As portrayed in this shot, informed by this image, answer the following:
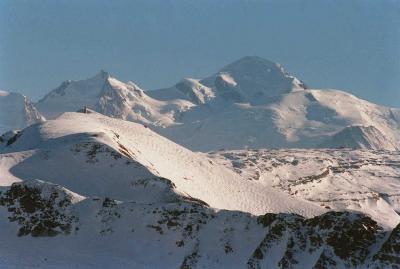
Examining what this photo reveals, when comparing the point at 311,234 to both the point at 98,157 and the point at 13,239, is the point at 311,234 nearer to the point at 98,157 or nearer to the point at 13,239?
the point at 13,239

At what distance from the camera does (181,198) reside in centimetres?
6488

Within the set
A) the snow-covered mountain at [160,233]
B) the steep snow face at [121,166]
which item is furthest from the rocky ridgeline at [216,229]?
the steep snow face at [121,166]

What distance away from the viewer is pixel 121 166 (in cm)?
7281

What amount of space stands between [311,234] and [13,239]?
68.6 feet

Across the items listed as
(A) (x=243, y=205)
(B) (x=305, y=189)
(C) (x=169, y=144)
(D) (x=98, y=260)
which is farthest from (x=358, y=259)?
(B) (x=305, y=189)

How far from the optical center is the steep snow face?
227 ft

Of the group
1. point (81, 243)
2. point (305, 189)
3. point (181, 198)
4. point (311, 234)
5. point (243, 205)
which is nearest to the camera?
point (311, 234)

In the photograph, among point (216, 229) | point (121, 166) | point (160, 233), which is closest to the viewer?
point (216, 229)

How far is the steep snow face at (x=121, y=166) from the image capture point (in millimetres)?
69188

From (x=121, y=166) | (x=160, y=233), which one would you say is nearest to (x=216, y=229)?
(x=160, y=233)

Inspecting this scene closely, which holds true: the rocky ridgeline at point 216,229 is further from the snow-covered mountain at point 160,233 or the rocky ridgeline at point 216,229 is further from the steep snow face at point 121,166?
the steep snow face at point 121,166

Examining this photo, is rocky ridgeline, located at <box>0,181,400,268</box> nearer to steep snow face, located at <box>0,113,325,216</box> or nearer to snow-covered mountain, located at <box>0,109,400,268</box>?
snow-covered mountain, located at <box>0,109,400,268</box>

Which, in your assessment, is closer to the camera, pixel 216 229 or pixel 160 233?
pixel 216 229

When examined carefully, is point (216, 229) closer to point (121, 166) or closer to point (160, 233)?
point (160, 233)
